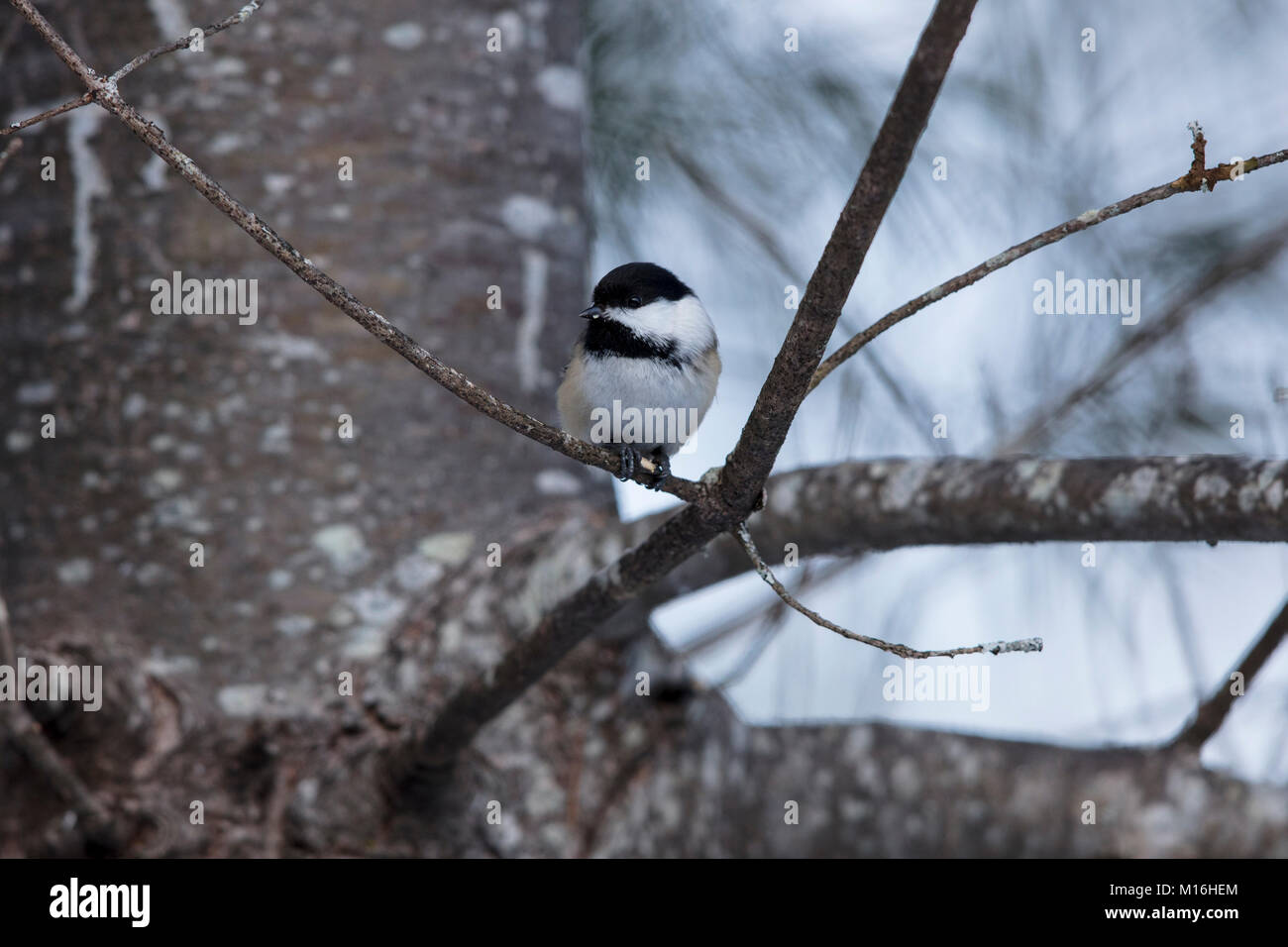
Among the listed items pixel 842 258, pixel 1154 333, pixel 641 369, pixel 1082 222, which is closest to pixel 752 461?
pixel 842 258

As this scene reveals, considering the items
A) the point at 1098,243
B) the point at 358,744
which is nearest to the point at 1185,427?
the point at 1098,243

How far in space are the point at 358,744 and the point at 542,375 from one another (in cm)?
67

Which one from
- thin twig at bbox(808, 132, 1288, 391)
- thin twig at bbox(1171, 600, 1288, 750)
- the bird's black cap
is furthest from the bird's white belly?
thin twig at bbox(1171, 600, 1288, 750)

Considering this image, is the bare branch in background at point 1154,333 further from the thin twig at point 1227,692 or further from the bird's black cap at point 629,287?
the bird's black cap at point 629,287

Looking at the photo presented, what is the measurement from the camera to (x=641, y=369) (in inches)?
63.8

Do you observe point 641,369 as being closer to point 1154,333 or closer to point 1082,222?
point 1082,222

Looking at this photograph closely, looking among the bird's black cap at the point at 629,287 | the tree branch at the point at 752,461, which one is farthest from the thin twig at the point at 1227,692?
the bird's black cap at the point at 629,287

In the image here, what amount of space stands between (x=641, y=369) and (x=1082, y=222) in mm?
750

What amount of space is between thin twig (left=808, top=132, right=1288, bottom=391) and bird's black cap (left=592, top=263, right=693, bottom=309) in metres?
0.65

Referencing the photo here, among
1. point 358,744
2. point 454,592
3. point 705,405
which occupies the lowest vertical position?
point 358,744
